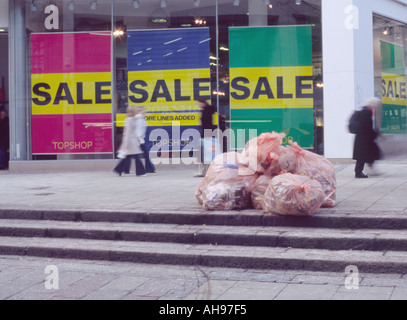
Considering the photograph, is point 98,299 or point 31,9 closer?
point 98,299

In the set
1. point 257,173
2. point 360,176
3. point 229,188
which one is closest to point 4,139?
point 360,176

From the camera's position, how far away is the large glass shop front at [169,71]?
49.6 ft

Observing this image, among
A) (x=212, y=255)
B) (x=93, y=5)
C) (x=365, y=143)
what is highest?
(x=93, y=5)

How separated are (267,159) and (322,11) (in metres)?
8.19

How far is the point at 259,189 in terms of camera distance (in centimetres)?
780

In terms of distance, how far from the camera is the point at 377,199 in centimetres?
836

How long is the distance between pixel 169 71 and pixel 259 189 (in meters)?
8.27

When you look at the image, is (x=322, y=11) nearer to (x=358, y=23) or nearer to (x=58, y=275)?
(x=358, y=23)

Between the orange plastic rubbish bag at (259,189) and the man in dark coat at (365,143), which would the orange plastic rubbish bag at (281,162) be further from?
the man in dark coat at (365,143)

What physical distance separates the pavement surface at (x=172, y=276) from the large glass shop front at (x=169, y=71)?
17.3ft

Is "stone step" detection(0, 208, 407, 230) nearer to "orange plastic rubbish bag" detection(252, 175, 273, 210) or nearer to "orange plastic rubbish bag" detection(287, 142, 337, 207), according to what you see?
"orange plastic rubbish bag" detection(252, 175, 273, 210)

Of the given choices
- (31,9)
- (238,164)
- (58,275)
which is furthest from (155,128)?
(58,275)

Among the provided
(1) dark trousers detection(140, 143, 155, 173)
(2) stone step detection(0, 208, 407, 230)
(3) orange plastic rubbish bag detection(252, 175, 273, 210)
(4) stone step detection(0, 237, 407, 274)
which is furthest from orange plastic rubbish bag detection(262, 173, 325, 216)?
(1) dark trousers detection(140, 143, 155, 173)

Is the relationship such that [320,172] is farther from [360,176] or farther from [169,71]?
[169,71]
